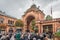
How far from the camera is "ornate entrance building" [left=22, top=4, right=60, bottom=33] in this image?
3886cm

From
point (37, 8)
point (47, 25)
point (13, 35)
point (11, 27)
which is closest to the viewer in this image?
point (13, 35)

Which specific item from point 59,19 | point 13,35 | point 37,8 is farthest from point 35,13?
point 13,35

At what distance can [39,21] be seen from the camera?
41.7 meters

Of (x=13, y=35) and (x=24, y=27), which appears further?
(x=24, y=27)

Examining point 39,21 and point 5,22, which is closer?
point 39,21

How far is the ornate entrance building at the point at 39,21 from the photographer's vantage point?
38862 millimetres

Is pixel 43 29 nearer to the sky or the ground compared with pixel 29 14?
nearer to the ground

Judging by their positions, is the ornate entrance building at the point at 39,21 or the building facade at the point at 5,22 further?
the building facade at the point at 5,22

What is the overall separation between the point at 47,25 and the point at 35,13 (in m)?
6.13

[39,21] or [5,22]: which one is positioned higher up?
[39,21]

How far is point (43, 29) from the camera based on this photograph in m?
42.1

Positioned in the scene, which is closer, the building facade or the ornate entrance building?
the ornate entrance building

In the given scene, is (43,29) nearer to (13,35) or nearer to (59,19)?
(59,19)

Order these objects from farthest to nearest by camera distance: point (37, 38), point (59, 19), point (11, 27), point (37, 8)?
point (11, 27), point (37, 8), point (59, 19), point (37, 38)
